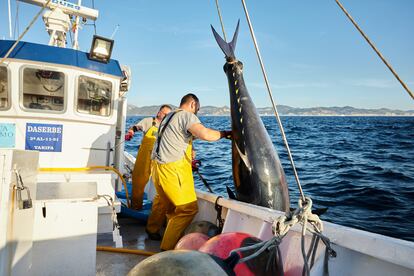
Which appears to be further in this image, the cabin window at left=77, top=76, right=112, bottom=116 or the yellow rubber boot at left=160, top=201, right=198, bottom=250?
the cabin window at left=77, top=76, right=112, bottom=116

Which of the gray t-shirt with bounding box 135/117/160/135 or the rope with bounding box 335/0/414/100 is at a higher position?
the rope with bounding box 335/0/414/100

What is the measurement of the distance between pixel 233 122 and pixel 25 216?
2.57 meters

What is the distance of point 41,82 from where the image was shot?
499 centimetres

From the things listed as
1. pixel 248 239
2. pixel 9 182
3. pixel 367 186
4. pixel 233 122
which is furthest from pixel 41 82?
pixel 367 186

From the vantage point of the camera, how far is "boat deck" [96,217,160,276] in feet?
11.7

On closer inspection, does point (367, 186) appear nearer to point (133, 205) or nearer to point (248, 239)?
point (133, 205)

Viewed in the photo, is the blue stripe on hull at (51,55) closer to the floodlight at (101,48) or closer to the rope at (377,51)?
the floodlight at (101,48)

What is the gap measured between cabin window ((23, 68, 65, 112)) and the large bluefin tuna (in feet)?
8.92

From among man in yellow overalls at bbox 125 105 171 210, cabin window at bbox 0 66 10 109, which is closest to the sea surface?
man in yellow overalls at bbox 125 105 171 210

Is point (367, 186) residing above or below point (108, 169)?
below

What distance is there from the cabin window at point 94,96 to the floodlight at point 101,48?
354 mm

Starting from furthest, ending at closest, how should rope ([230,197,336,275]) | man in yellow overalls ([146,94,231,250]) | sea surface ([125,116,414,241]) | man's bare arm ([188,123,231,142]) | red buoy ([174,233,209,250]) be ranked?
sea surface ([125,116,414,241]) < man in yellow overalls ([146,94,231,250]) < man's bare arm ([188,123,231,142]) < red buoy ([174,233,209,250]) < rope ([230,197,336,275])

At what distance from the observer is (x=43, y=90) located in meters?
5.02

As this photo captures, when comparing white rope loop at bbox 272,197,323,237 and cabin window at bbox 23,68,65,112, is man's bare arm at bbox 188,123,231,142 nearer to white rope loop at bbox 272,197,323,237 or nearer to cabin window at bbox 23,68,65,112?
white rope loop at bbox 272,197,323,237
